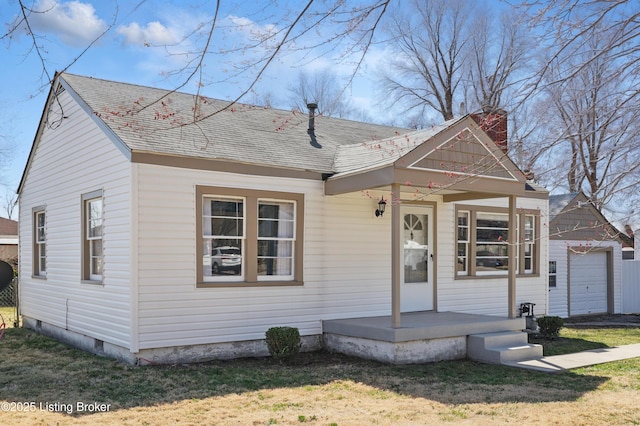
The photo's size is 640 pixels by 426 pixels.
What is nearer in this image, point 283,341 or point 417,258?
point 283,341

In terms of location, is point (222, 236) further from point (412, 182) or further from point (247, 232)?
point (412, 182)

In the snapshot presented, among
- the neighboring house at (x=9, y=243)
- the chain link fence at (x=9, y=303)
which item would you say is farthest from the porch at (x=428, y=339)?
the neighboring house at (x=9, y=243)

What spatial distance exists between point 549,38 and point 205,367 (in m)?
6.76

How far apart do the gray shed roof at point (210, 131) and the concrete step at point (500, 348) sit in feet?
12.9

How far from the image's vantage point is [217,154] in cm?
1038

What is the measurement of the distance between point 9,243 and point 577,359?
1057 inches

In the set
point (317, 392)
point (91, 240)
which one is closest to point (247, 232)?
point (91, 240)

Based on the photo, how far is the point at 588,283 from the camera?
19188mm

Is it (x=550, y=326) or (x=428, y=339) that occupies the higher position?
(x=428, y=339)

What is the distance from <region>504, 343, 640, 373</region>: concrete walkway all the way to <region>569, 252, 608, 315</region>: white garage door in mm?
6957

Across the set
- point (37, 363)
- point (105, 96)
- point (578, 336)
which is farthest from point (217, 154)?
point (578, 336)

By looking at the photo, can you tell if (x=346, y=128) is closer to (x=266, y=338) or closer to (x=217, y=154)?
(x=217, y=154)

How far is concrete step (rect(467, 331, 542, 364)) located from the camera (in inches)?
404

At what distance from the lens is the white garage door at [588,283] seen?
18656mm
